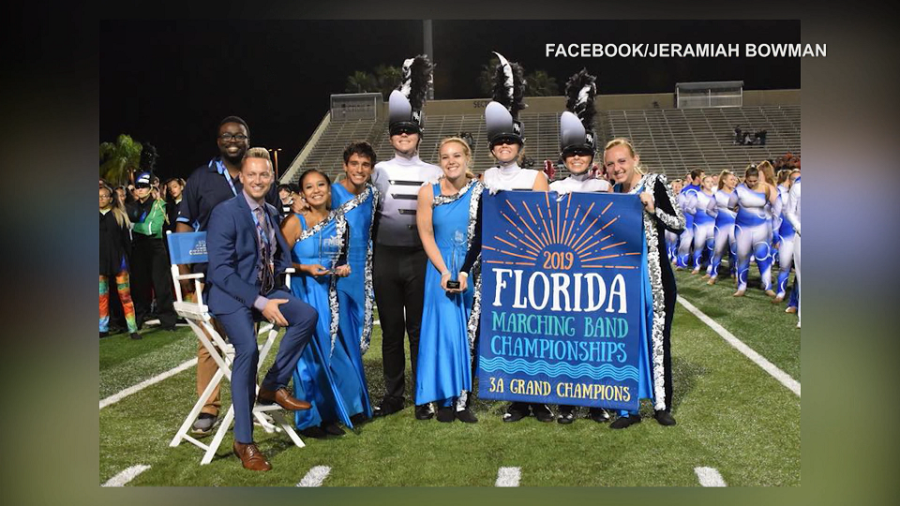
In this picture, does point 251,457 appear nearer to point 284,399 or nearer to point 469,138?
point 284,399


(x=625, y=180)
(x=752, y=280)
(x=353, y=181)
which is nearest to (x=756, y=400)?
(x=625, y=180)

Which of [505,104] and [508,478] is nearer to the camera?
[508,478]

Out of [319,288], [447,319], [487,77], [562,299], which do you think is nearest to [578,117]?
[487,77]

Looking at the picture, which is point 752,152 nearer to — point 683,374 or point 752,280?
point 683,374

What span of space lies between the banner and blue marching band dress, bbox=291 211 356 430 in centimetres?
76

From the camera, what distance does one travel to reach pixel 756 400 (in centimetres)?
561

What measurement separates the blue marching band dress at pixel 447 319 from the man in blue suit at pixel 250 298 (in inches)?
30.4

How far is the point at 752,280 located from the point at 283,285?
7.36m

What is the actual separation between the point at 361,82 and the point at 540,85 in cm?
100

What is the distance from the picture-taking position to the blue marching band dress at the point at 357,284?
502 cm

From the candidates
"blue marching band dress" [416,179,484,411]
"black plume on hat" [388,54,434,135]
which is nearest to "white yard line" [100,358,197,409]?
"blue marching band dress" [416,179,484,411]

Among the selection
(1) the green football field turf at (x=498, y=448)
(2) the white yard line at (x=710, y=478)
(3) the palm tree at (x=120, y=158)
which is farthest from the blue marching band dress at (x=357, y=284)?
(2) the white yard line at (x=710, y=478)

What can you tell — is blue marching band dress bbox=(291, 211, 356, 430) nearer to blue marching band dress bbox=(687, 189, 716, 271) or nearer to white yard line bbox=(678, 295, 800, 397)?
white yard line bbox=(678, 295, 800, 397)

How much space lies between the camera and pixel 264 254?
180 inches
